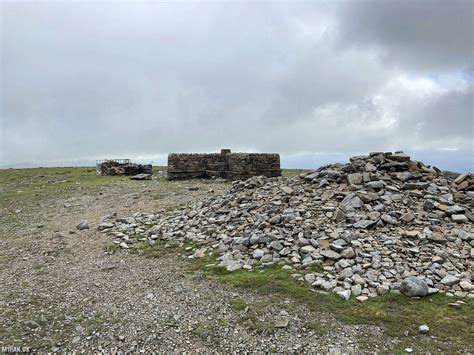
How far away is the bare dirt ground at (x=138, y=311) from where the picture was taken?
591 cm

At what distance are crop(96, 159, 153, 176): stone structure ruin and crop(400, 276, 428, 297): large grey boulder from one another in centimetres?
3063

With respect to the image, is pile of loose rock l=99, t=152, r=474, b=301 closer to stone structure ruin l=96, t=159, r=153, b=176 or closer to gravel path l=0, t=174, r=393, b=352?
gravel path l=0, t=174, r=393, b=352

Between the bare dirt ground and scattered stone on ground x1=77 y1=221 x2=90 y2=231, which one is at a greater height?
scattered stone on ground x1=77 y1=221 x2=90 y2=231

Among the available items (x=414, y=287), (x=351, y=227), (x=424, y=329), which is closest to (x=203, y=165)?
(x=351, y=227)

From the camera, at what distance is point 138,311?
7.04 metres

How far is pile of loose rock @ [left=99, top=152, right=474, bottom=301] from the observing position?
7702 millimetres

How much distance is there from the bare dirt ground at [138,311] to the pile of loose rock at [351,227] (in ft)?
3.63

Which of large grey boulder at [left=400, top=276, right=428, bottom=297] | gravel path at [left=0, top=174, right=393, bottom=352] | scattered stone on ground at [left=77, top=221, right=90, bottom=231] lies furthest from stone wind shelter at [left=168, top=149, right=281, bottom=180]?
large grey boulder at [left=400, top=276, right=428, bottom=297]

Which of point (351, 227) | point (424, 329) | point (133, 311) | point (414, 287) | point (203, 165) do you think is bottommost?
point (133, 311)

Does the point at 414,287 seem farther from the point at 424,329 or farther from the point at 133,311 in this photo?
the point at 133,311

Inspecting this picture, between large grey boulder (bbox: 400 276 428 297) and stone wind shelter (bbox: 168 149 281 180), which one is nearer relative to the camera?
large grey boulder (bbox: 400 276 428 297)

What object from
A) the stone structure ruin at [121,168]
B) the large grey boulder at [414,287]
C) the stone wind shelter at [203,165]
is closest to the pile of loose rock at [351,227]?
the large grey boulder at [414,287]


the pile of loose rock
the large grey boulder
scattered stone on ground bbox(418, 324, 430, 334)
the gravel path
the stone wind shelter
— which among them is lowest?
the gravel path

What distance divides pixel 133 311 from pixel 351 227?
5849 mm
